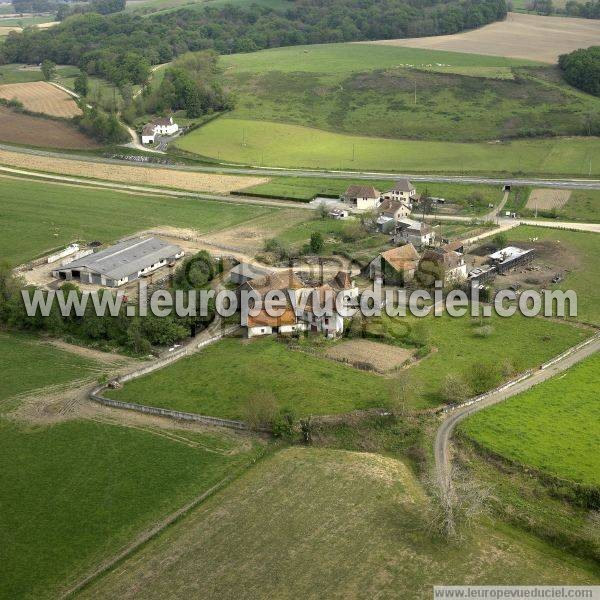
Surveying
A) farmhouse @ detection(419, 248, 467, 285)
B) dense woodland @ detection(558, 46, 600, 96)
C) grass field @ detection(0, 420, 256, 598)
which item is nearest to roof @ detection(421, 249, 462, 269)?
farmhouse @ detection(419, 248, 467, 285)

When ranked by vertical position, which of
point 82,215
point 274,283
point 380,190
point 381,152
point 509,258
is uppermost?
point 381,152

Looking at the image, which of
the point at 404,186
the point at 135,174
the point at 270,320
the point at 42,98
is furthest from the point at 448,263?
the point at 42,98

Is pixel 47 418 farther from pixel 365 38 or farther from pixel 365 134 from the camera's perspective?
pixel 365 38

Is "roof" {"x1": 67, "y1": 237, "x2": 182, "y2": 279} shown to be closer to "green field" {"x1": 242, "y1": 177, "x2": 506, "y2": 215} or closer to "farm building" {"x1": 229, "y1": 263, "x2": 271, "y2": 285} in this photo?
"farm building" {"x1": 229, "y1": 263, "x2": 271, "y2": 285}

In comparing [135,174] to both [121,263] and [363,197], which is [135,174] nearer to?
[363,197]

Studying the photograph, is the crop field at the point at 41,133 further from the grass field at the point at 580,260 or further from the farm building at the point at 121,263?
the grass field at the point at 580,260
